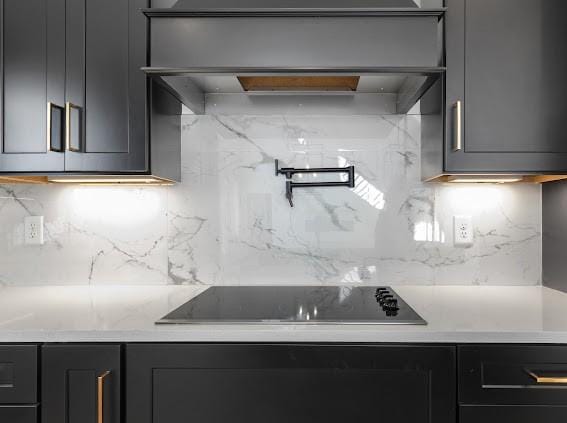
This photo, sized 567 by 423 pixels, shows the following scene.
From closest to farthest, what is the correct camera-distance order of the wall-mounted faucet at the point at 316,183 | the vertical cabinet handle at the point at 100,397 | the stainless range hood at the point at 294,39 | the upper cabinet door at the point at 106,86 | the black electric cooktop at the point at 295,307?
the vertical cabinet handle at the point at 100,397 → the black electric cooktop at the point at 295,307 → the stainless range hood at the point at 294,39 → the upper cabinet door at the point at 106,86 → the wall-mounted faucet at the point at 316,183

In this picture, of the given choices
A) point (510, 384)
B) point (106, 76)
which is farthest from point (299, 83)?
point (510, 384)

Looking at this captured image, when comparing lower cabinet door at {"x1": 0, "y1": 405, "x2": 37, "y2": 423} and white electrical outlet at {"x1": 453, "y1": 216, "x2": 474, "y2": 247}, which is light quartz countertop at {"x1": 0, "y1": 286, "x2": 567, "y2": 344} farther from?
white electrical outlet at {"x1": 453, "y1": 216, "x2": 474, "y2": 247}

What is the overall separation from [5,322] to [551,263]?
1885 mm

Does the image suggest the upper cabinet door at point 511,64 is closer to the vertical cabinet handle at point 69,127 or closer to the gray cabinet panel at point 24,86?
the vertical cabinet handle at point 69,127

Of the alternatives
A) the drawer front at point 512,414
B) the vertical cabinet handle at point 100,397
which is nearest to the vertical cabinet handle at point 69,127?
the vertical cabinet handle at point 100,397

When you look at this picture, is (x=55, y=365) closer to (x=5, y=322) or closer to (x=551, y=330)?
(x=5, y=322)

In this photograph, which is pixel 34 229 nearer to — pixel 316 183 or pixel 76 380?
pixel 76 380

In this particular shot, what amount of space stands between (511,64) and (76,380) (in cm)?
160

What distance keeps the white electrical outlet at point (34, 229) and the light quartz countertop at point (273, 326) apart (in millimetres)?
310

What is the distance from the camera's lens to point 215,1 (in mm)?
1405

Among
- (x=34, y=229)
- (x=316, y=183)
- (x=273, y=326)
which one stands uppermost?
(x=316, y=183)

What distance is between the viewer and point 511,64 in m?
1.46

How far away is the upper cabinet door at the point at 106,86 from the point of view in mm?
1479

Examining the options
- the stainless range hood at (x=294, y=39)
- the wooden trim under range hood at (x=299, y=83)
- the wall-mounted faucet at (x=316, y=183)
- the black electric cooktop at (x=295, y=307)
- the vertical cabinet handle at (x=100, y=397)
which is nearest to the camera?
the vertical cabinet handle at (x=100, y=397)
